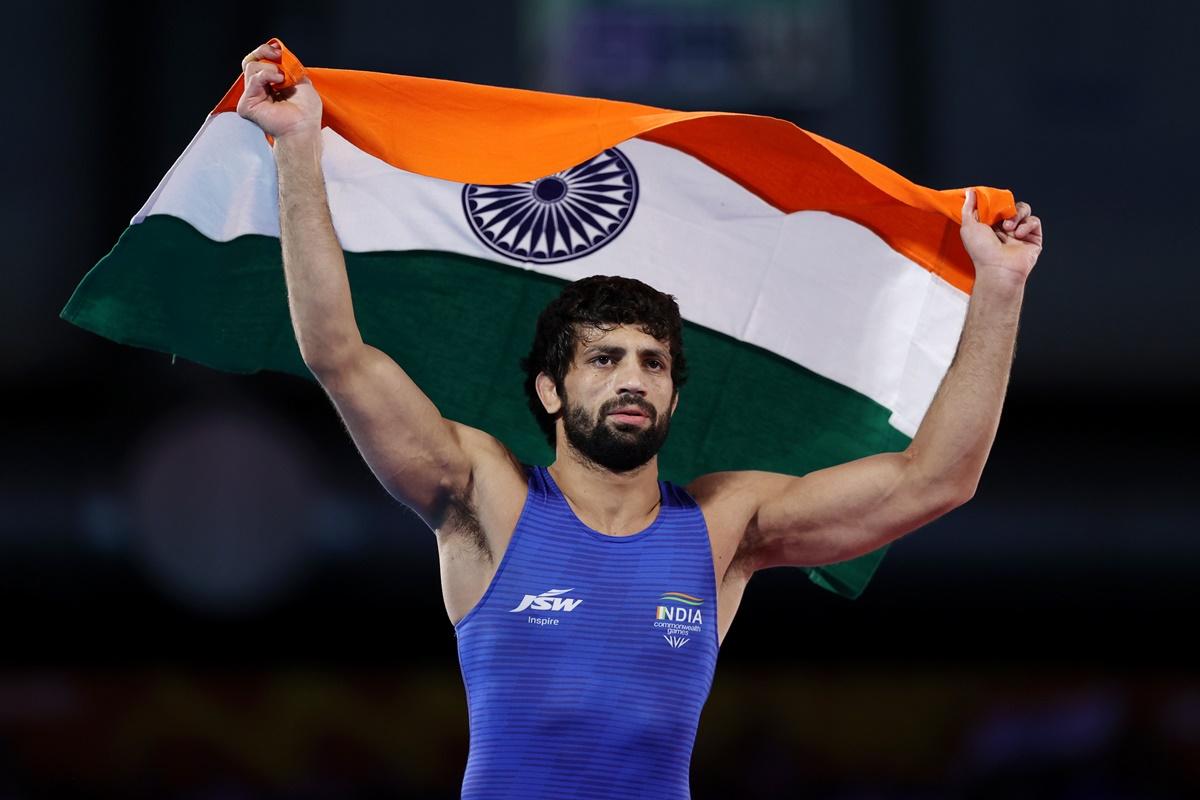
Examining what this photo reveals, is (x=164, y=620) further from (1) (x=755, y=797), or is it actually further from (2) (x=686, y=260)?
(2) (x=686, y=260)

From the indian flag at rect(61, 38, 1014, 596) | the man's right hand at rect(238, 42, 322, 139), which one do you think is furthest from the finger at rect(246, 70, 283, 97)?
the indian flag at rect(61, 38, 1014, 596)

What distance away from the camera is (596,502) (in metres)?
5.07

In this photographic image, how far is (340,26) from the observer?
1263 centimetres

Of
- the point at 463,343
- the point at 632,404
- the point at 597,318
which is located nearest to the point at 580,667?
the point at 632,404

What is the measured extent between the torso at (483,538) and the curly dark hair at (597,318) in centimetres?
37

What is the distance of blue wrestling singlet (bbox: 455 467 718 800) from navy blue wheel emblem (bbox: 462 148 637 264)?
4.16 ft

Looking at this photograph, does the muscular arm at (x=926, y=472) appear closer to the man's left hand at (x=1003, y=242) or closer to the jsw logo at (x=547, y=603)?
the man's left hand at (x=1003, y=242)

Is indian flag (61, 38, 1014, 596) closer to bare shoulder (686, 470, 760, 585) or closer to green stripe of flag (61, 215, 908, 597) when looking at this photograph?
green stripe of flag (61, 215, 908, 597)

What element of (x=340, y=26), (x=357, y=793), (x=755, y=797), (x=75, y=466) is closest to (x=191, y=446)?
(x=75, y=466)

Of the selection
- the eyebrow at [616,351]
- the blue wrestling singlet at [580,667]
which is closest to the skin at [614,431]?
the eyebrow at [616,351]

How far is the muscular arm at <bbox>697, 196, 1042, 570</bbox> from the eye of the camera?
5.09m

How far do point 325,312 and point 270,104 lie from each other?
604 mm

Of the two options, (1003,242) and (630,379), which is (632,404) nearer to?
(630,379)

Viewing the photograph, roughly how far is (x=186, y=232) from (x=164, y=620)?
6.18 metres
